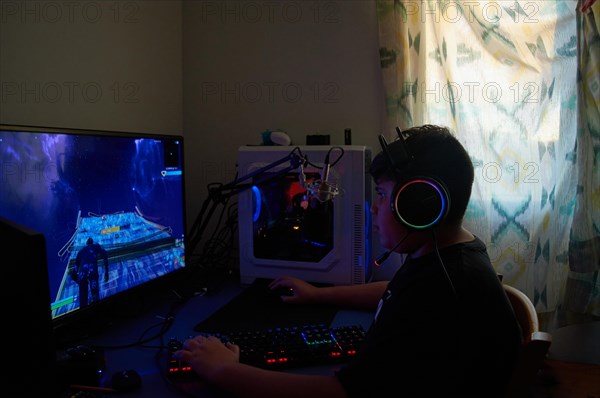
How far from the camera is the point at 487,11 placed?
1.55 m

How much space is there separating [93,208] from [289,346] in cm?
57

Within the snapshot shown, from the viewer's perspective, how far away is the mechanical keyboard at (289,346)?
3.02 feet

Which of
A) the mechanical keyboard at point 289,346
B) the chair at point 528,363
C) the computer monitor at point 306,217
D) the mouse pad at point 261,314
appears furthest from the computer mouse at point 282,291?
the chair at point 528,363

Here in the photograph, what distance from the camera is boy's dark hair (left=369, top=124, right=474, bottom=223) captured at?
→ 2.69 ft

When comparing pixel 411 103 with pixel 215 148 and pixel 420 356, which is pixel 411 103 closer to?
pixel 215 148

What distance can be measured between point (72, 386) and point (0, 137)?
50 cm

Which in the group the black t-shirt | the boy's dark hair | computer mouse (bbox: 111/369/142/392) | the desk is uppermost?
the boy's dark hair

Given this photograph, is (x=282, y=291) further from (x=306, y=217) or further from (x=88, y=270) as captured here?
(x=88, y=270)

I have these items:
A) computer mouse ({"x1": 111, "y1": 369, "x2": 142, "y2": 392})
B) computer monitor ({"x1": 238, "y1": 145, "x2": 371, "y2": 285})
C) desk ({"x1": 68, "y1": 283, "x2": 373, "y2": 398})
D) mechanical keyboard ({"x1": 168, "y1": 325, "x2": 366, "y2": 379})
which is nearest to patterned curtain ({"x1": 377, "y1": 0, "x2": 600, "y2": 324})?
computer monitor ({"x1": 238, "y1": 145, "x2": 371, "y2": 285})

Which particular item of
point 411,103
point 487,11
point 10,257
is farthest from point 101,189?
point 487,11

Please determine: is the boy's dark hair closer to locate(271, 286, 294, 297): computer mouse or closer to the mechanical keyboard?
the mechanical keyboard

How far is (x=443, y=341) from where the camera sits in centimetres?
70

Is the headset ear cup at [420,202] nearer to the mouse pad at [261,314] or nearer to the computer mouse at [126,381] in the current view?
the mouse pad at [261,314]

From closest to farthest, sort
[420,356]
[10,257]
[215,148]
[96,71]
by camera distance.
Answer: [10,257] < [420,356] < [96,71] < [215,148]
